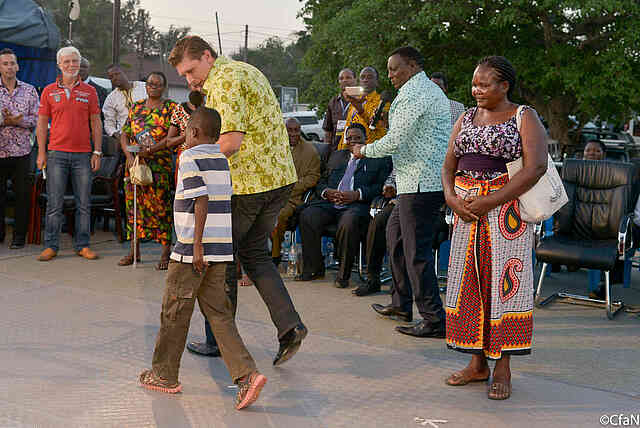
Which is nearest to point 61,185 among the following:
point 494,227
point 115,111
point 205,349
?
point 115,111

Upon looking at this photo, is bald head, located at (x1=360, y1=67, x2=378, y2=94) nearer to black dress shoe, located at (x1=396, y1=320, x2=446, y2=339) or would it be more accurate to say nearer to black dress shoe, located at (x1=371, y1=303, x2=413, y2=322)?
black dress shoe, located at (x1=371, y1=303, x2=413, y2=322)

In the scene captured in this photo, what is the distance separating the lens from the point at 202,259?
12.7 ft

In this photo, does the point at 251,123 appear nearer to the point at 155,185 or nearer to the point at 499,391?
the point at 499,391

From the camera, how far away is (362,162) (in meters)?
7.30

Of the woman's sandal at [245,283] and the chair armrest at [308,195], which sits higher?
the chair armrest at [308,195]

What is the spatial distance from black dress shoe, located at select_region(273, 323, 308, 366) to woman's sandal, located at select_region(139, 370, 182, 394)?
0.69 metres

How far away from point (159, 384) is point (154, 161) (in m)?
3.74

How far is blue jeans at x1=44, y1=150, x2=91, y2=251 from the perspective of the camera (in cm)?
775

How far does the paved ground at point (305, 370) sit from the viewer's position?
381 cm

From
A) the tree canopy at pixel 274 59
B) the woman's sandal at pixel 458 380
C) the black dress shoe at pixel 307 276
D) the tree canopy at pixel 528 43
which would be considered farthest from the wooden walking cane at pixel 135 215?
the tree canopy at pixel 274 59

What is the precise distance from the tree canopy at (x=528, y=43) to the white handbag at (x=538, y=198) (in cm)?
1303

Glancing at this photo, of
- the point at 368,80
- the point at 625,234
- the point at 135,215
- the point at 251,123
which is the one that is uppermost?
the point at 368,80

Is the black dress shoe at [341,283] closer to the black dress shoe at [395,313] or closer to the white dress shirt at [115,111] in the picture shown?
the black dress shoe at [395,313]

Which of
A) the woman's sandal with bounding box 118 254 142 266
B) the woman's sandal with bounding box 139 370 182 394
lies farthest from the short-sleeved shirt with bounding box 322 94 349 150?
the woman's sandal with bounding box 139 370 182 394
